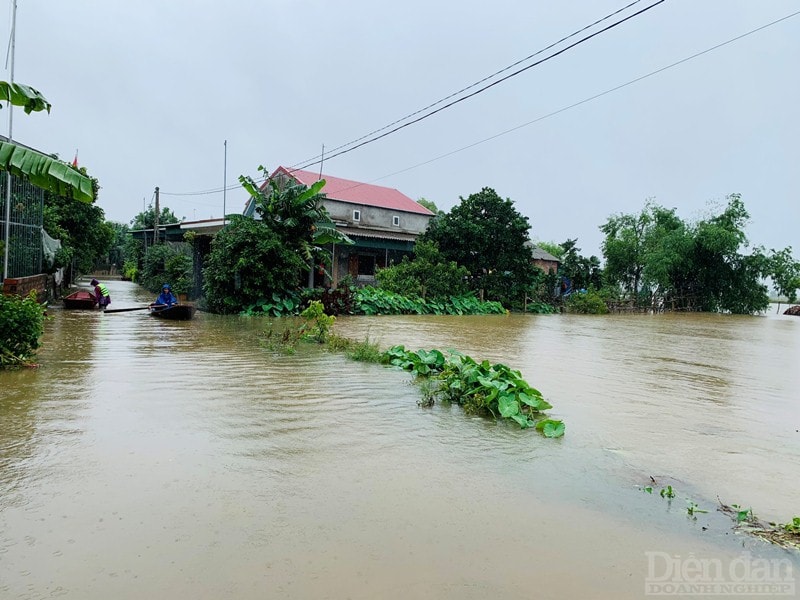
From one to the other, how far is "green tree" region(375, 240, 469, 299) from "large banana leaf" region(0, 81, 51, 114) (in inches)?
661

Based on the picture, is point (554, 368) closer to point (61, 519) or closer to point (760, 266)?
point (61, 519)

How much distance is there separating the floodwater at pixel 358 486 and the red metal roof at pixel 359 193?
21767 mm

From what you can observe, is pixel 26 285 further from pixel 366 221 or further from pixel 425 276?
pixel 366 221

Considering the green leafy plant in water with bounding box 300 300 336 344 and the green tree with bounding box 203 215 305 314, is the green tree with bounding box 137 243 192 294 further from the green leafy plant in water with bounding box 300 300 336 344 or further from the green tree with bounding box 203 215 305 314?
the green leafy plant in water with bounding box 300 300 336 344

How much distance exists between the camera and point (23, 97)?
808cm

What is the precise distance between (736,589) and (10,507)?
4.37 meters

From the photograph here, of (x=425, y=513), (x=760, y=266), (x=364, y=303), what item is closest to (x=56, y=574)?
(x=425, y=513)

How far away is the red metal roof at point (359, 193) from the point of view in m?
29.5

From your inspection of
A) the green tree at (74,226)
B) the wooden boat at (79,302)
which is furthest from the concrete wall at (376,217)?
the wooden boat at (79,302)

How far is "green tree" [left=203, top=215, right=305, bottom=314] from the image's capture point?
1870 cm

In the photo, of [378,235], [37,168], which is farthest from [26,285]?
[378,235]

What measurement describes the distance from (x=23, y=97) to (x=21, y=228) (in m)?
8.61

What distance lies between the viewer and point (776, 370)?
11.5 meters

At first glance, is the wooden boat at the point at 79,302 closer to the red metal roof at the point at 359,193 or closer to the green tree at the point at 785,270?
the red metal roof at the point at 359,193
